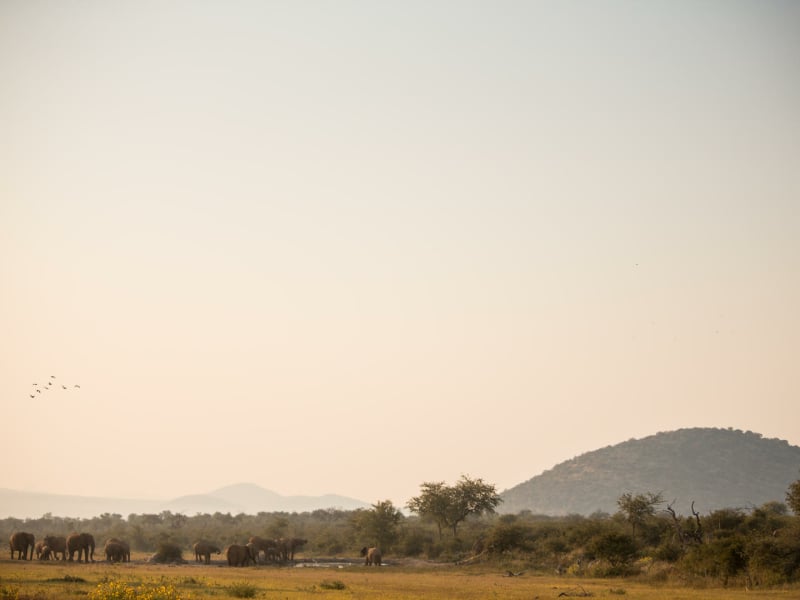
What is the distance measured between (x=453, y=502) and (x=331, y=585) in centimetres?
4794

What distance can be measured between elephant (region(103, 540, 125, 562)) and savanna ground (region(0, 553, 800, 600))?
2946mm

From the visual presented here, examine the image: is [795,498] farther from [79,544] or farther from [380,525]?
[79,544]

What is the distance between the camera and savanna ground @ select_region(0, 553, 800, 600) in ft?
113

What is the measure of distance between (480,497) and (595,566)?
35296mm

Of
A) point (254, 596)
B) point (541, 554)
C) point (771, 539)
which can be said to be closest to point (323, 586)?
point (254, 596)

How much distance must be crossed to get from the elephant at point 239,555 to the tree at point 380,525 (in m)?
16.4

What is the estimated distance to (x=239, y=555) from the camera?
2311 inches

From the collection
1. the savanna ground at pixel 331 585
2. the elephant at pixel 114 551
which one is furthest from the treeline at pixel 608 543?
the elephant at pixel 114 551

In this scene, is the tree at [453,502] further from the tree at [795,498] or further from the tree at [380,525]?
the tree at [795,498]

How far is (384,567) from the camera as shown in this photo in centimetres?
5922

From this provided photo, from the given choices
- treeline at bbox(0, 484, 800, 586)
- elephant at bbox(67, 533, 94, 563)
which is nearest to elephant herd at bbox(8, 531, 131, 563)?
elephant at bbox(67, 533, 94, 563)

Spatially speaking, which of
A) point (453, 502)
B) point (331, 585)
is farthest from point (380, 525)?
point (331, 585)

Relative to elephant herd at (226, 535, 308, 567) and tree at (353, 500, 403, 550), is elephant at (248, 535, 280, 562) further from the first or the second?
tree at (353, 500, 403, 550)

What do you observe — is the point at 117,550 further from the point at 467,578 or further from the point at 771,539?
the point at 771,539
